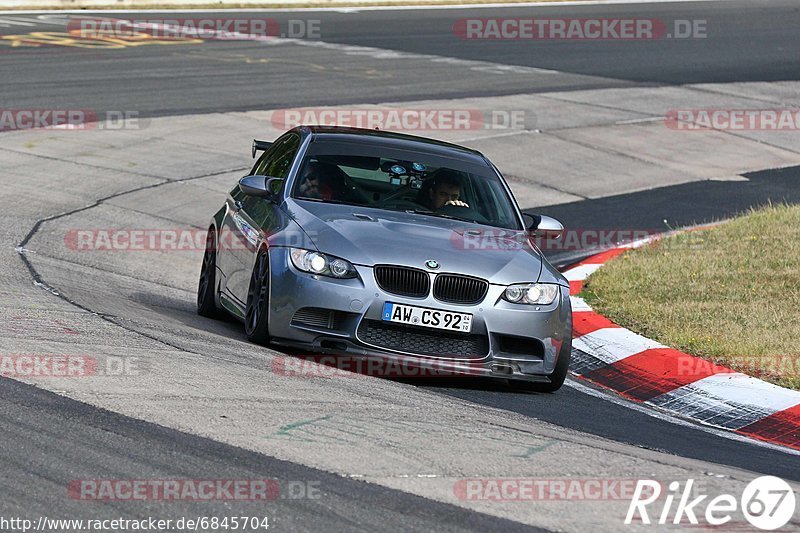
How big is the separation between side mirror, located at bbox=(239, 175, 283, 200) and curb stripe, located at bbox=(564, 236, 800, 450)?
7.75 feet

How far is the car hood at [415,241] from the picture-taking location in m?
8.15

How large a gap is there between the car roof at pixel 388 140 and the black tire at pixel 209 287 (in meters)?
1.13

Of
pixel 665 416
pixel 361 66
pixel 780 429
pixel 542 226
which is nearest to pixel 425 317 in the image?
pixel 665 416

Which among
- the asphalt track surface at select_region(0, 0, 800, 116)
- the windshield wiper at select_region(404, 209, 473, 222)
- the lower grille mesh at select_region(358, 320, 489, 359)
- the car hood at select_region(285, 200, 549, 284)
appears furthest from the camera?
the asphalt track surface at select_region(0, 0, 800, 116)

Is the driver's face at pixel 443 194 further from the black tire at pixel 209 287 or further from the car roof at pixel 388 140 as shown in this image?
the black tire at pixel 209 287

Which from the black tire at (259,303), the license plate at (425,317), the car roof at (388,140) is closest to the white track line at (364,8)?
the car roof at (388,140)

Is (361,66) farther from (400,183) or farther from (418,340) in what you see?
(418,340)

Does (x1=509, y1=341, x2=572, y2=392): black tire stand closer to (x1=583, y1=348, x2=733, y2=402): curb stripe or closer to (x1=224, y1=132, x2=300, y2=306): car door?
(x1=583, y1=348, x2=733, y2=402): curb stripe

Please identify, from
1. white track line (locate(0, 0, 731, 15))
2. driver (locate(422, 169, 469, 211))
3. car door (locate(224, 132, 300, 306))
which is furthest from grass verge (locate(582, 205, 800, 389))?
white track line (locate(0, 0, 731, 15))

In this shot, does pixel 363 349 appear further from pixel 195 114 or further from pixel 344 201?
pixel 195 114

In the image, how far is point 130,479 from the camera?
5.23m

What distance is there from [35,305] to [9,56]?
15462mm

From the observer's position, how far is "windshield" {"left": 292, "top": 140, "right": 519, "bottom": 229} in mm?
9219

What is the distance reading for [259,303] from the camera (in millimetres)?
8469
